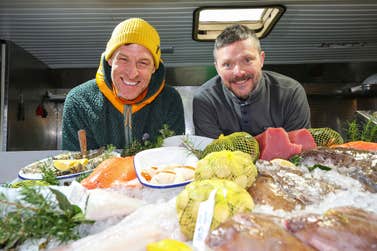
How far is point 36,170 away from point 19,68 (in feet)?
14.4

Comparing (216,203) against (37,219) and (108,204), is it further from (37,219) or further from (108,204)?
(37,219)

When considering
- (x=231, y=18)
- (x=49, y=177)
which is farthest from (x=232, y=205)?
(x=231, y=18)

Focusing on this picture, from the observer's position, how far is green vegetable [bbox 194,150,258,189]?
91 centimetres

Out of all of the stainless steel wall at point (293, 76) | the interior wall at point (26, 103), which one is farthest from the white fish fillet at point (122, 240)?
the stainless steel wall at point (293, 76)

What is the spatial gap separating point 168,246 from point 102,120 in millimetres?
1980

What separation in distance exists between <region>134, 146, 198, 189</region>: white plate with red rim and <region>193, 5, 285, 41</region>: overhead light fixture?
297 cm

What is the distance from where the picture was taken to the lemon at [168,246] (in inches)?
26.1

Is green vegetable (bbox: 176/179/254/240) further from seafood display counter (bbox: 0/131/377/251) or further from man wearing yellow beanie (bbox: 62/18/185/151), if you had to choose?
man wearing yellow beanie (bbox: 62/18/185/151)

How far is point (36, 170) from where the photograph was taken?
4.65 feet

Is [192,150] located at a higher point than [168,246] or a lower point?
higher

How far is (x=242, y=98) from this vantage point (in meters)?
2.94

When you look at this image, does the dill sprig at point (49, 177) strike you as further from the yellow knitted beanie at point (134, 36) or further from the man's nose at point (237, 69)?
the man's nose at point (237, 69)

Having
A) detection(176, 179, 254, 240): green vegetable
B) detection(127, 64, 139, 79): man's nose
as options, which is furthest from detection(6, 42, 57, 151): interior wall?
detection(176, 179, 254, 240): green vegetable

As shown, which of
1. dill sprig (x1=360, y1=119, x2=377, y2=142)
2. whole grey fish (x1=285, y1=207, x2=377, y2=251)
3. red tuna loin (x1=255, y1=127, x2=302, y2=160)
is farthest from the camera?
dill sprig (x1=360, y1=119, x2=377, y2=142)
